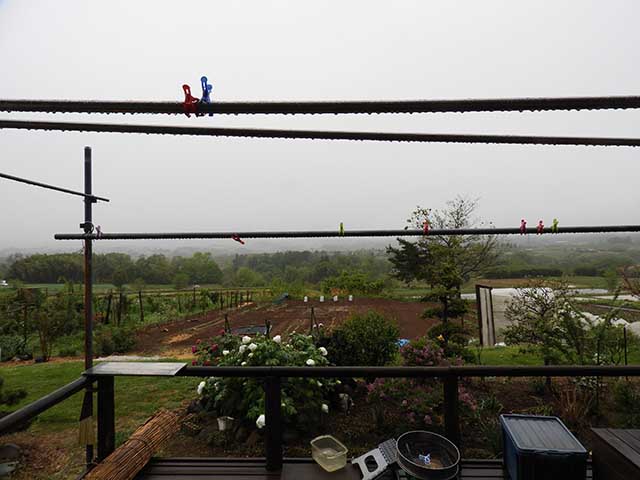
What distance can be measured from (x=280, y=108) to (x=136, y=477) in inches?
67.8

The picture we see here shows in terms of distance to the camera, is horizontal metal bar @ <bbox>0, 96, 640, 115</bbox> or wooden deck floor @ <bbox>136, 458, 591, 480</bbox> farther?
wooden deck floor @ <bbox>136, 458, 591, 480</bbox>

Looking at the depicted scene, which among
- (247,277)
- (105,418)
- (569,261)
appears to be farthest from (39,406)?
(247,277)

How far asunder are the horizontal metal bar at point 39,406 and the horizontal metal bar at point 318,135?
904mm

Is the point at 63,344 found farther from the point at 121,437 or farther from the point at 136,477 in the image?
the point at 136,477

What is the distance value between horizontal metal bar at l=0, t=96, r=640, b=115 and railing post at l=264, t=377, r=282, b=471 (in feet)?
3.94

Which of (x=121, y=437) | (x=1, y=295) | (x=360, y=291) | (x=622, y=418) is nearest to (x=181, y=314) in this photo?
(x=1, y=295)

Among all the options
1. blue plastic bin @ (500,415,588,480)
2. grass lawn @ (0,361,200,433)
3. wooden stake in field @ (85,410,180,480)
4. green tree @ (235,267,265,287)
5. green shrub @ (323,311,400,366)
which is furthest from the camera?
green tree @ (235,267,265,287)

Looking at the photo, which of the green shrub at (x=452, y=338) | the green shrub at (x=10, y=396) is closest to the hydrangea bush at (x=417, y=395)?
the green shrub at (x=452, y=338)

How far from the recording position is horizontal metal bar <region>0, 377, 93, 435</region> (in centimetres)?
102

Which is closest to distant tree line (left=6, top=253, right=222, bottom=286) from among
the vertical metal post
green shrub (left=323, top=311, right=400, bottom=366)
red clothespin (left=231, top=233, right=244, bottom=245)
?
green shrub (left=323, top=311, right=400, bottom=366)

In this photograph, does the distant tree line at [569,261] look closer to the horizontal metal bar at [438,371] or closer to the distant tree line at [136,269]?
the horizontal metal bar at [438,371]

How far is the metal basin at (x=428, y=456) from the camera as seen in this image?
1243 millimetres

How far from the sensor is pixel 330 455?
4.86ft

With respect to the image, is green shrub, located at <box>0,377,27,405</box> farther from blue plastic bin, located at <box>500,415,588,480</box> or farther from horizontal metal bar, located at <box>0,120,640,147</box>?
blue plastic bin, located at <box>500,415,588,480</box>
